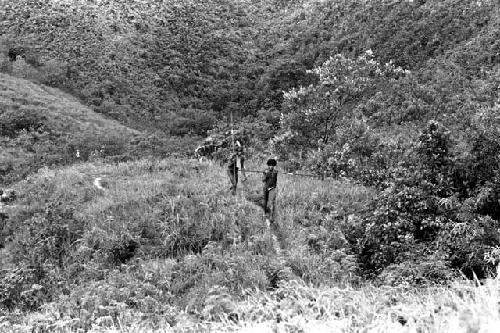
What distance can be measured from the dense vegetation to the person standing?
1.05ft

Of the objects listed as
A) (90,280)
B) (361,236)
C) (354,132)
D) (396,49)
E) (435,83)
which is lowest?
(90,280)

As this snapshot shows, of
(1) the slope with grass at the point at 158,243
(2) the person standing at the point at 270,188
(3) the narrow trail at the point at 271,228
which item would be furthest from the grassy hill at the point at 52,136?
(2) the person standing at the point at 270,188

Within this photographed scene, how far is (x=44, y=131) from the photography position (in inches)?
983

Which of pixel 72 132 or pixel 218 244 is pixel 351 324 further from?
pixel 72 132

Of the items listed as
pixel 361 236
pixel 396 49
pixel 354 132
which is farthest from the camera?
pixel 396 49

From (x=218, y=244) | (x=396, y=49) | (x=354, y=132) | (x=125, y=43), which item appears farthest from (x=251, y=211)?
(x=125, y=43)

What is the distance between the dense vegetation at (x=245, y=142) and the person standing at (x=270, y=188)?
1.05ft

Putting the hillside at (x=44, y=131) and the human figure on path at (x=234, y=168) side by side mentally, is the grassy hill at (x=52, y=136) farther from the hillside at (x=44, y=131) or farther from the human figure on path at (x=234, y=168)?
the human figure on path at (x=234, y=168)

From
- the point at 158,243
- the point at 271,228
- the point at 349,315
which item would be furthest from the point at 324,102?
the point at 349,315

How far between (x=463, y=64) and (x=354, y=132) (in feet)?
43.6

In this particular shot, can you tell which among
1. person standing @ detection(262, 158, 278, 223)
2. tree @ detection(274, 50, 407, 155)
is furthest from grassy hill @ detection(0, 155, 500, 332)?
tree @ detection(274, 50, 407, 155)

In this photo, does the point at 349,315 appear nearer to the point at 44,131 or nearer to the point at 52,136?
the point at 52,136

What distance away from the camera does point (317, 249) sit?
9.09m

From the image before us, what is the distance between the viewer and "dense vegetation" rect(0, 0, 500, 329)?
768 centimetres
